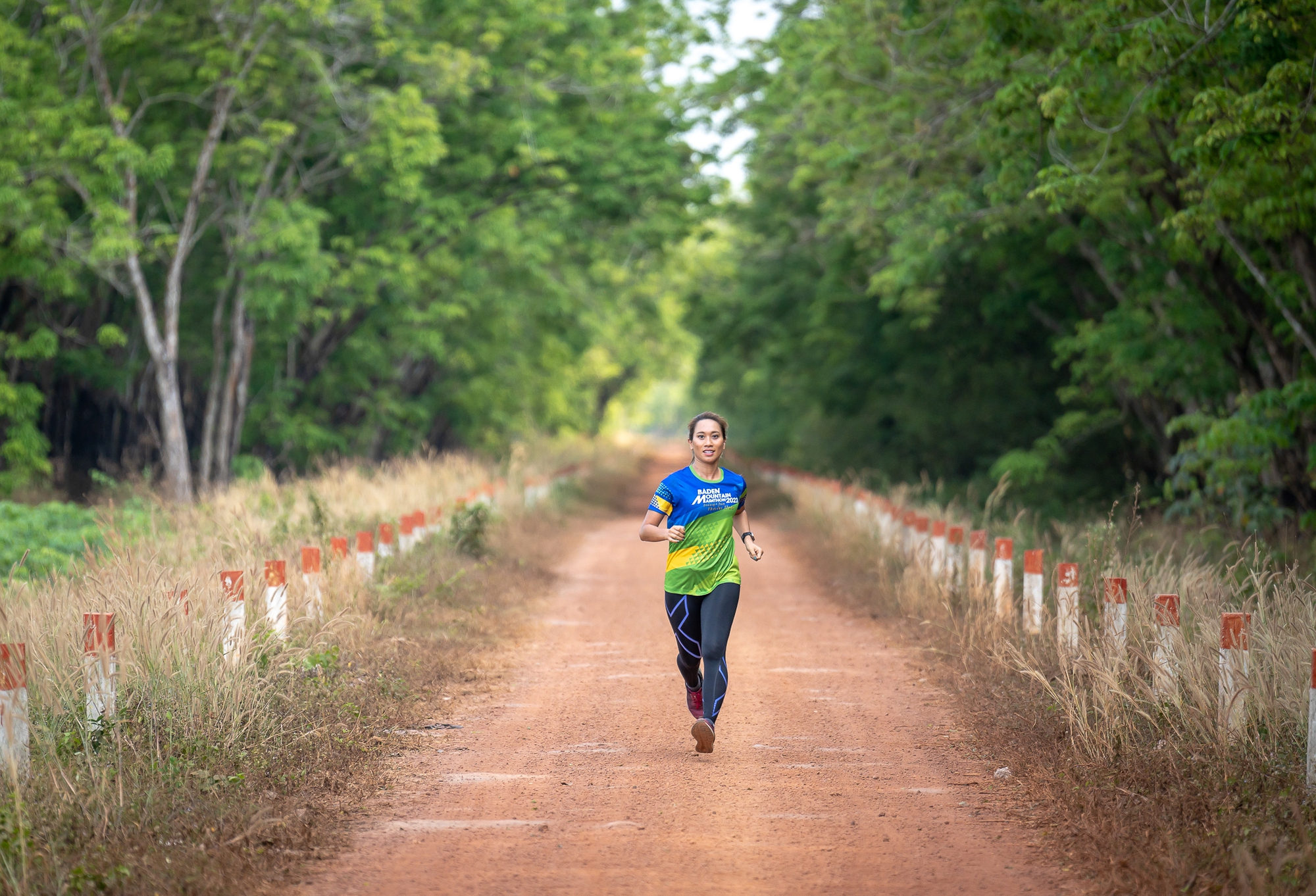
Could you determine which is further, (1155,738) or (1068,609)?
(1068,609)

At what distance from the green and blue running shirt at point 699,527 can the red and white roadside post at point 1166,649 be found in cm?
235

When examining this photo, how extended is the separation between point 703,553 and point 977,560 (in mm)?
4794

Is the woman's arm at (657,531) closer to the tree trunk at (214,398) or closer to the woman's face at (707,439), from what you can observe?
the woman's face at (707,439)

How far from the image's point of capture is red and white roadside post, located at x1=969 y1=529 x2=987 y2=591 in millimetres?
10538

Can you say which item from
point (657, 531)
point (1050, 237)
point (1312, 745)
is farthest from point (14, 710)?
point (1050, 237)

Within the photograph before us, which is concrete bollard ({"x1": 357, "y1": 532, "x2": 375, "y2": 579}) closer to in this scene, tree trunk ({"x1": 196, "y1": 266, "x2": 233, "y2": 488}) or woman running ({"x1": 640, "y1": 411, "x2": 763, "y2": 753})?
woman running ({"x1": 640, "y1": 411, "x2": 763, "y2": 753})

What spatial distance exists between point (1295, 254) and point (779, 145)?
1206cm

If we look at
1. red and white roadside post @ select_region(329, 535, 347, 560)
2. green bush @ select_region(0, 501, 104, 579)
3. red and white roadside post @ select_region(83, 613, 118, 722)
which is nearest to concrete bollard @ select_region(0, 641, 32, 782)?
red and white roadside post @ select_region(83, 613, 118, 722)

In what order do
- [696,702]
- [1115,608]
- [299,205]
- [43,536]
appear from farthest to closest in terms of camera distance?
[299,205] < [43,536] < [1115,608] < [696,702]

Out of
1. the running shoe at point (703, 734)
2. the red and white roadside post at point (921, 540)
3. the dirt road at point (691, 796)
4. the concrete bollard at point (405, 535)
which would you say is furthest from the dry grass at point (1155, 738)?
the concrete bollard at point (405, 535)

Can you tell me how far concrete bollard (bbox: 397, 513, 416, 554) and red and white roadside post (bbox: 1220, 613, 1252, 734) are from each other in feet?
28.0

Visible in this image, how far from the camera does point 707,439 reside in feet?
22.1

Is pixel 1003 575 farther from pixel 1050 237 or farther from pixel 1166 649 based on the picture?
pixel 1050 237

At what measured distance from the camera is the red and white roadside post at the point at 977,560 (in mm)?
10538
